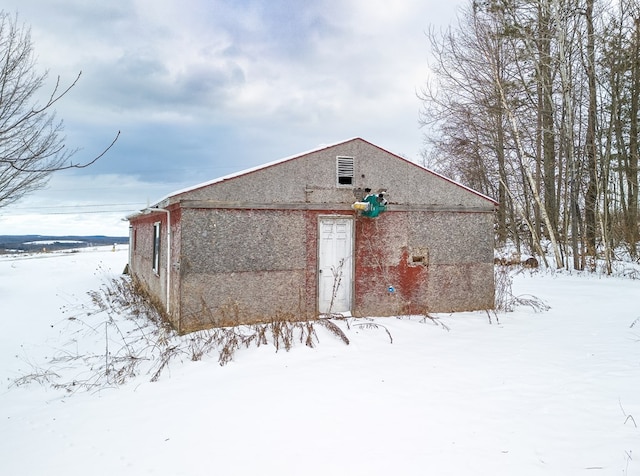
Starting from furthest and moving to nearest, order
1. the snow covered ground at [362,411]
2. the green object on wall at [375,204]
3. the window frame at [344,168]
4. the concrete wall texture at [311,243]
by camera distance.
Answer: the window frame at [344,168], the green object on wall at [375,204], the concrete wall texture at [311,243], the snow covered ground at [362,411]

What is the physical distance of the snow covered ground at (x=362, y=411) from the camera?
3.58 m

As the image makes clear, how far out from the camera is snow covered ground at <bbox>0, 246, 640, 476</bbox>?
11.8 feet

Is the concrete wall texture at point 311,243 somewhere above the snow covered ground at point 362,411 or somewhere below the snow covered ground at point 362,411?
above

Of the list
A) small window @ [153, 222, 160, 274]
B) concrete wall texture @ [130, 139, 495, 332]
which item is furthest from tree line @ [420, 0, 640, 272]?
small window @ [153, 222, 160, 274]

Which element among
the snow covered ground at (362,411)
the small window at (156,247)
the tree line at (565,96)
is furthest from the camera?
the tree line at (565,96)

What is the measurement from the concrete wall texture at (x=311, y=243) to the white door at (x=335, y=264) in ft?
0.42

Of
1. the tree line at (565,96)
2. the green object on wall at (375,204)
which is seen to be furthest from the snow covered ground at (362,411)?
the tree line at (565,96)

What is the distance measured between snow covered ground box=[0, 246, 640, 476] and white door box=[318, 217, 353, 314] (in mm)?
1072

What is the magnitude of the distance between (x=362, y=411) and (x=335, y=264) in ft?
13.6

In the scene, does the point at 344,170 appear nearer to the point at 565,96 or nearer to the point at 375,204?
the point at 375,204

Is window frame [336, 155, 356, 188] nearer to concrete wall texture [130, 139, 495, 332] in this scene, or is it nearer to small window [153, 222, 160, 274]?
concrete wall texture [130, 139, 495, 332]

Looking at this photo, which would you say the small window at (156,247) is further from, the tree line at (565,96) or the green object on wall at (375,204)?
the tree line at (565,96)

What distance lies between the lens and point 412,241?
8.87 meters

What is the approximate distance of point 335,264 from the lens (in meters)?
8.46
